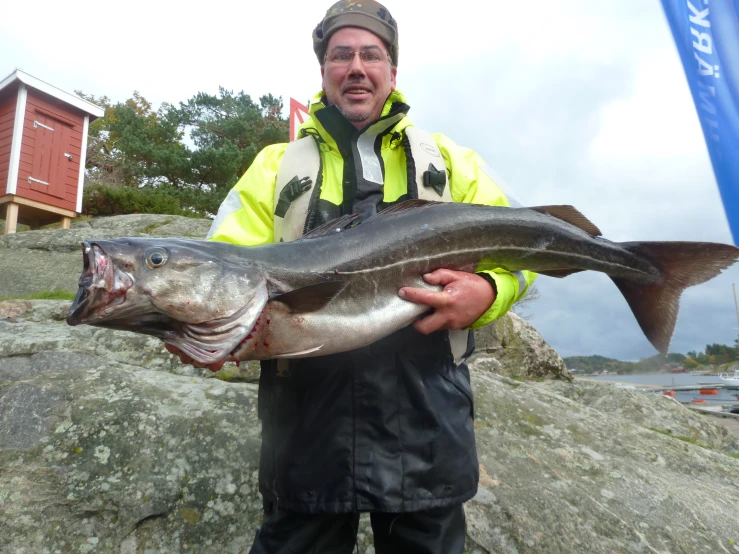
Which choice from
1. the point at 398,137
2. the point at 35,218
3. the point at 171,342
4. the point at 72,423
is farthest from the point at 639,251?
the point at 35,218

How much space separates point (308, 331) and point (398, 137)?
1.18 metres

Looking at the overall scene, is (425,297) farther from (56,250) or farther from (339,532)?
(56,250)

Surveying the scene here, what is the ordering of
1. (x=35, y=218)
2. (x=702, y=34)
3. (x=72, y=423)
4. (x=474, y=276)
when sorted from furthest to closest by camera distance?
(x=35, y=218), (x=702, y=34), (x=72, y=423), (x=474, y=276)

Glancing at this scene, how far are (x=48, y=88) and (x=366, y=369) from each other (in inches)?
555

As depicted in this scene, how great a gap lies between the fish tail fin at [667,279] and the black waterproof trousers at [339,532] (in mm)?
1505

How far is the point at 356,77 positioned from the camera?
2.44m

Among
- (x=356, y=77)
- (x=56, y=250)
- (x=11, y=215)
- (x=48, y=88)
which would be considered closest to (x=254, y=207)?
(x=356, y=77)

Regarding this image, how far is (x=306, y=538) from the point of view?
6.42 feet

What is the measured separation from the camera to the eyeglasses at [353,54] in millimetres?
2449

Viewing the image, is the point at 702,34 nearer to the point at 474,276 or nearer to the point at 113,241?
the point at 474,276

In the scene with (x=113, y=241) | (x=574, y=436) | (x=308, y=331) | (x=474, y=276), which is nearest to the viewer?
(x=113, y=241)

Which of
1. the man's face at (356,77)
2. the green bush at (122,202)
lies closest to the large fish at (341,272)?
the man's face at (356,77)

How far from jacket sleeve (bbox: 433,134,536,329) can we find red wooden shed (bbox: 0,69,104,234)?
39.7 feet

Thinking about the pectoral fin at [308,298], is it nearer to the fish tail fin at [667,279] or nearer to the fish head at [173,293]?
the fish head at [173,293]
